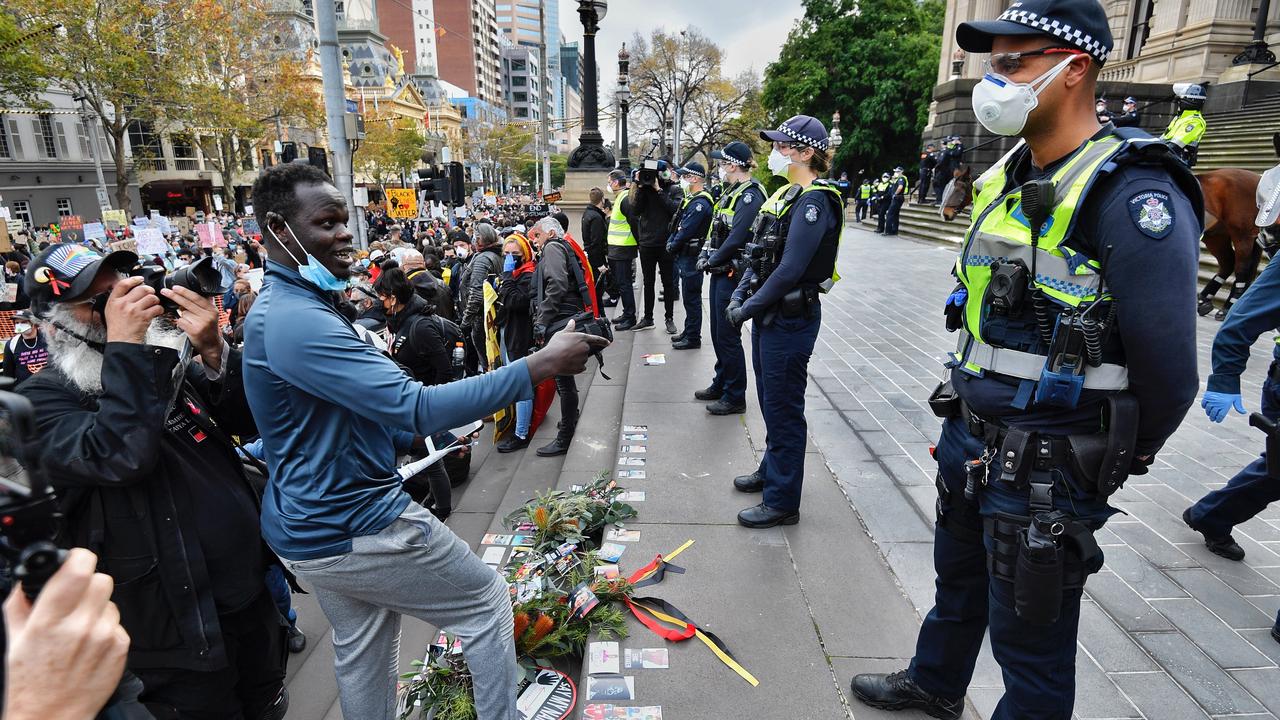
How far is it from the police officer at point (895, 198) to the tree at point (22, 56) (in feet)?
77.6

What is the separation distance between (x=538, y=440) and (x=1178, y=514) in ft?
15.7

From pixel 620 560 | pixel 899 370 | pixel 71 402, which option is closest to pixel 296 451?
pixel 71 402

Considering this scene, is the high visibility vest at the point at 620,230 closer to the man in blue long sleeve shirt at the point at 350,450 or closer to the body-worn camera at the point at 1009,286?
the man in blue long sleeve shirt at the point at 350,450

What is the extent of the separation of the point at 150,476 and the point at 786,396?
Answer: 9.11 ft

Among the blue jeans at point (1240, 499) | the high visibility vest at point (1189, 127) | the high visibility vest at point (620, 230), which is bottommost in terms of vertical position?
the blue jeans at point (1240, 499)

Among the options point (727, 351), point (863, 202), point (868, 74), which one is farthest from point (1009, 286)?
point (868, 74)

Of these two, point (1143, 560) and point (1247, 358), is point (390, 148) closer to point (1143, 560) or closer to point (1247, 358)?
point (1143, 560)

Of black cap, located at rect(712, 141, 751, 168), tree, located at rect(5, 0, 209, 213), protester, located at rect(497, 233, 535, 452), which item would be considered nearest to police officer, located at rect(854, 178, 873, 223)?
black cap, located at rect(712, 141, 751, 168)

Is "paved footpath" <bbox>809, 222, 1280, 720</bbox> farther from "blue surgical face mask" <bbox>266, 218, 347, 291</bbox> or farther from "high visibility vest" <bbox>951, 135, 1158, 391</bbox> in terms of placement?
"blue surgical face mask" <bbox>266, 218, 347, 291</bbox>

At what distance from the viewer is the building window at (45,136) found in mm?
30828

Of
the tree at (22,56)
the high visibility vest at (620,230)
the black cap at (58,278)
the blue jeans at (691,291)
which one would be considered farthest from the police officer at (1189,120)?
the tree at (22,56)

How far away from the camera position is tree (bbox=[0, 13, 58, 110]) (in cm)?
1741

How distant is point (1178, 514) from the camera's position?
387 cm

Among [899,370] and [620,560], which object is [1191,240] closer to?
[620,560]
